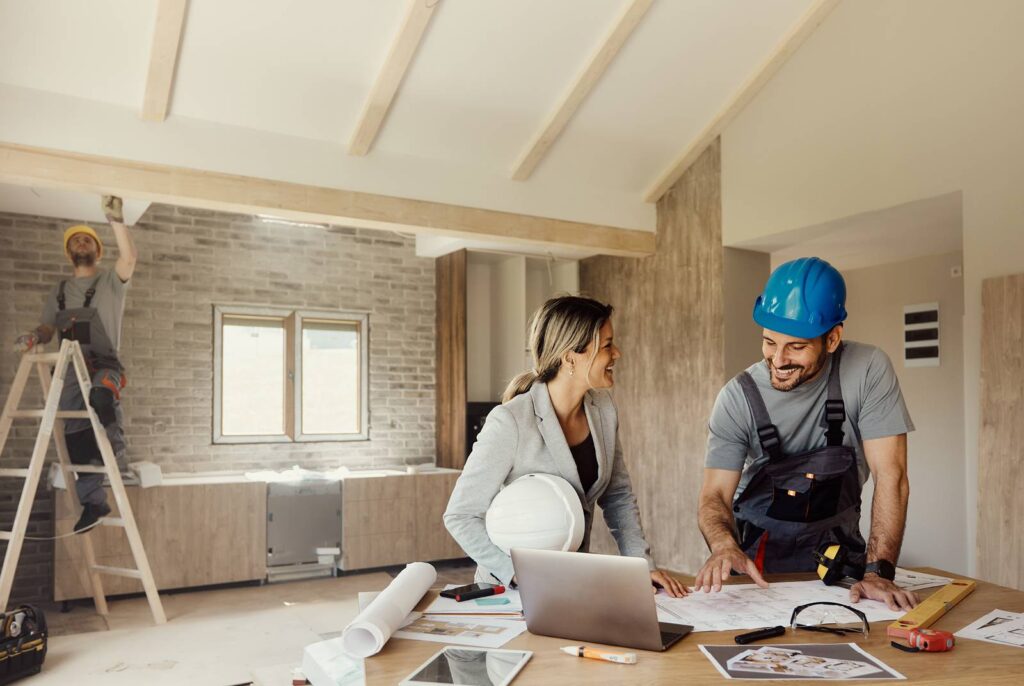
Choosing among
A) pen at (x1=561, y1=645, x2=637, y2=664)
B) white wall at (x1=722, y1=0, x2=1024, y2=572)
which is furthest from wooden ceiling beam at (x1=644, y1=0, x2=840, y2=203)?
pen at (x1=561, y1=645, x2=637, y2=664)

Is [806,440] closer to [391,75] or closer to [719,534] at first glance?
[719,534]

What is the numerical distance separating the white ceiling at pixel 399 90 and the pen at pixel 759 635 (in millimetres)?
3844

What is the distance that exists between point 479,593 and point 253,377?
213 inches

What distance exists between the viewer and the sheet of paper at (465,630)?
1572mm

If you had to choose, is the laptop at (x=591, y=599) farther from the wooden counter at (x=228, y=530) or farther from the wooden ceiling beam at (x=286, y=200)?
the wooden counter at (x=228, y=530)

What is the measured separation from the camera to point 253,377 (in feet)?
22.5

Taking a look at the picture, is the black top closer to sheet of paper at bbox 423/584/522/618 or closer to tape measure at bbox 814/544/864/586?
sheet of paper at bbox 423/584/522/618

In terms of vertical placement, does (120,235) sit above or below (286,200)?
below

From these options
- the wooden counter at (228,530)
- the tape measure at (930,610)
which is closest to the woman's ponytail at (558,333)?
the tape measure at (930,610)

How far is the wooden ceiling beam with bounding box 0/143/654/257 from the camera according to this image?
432 cm

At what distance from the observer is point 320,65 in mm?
4621

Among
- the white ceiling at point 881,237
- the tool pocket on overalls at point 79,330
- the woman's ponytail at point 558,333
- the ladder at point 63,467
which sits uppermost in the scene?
the white ceiling at point 881,237

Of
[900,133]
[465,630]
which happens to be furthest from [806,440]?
[900,133]

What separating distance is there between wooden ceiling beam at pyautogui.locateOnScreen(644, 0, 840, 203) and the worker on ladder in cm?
392
